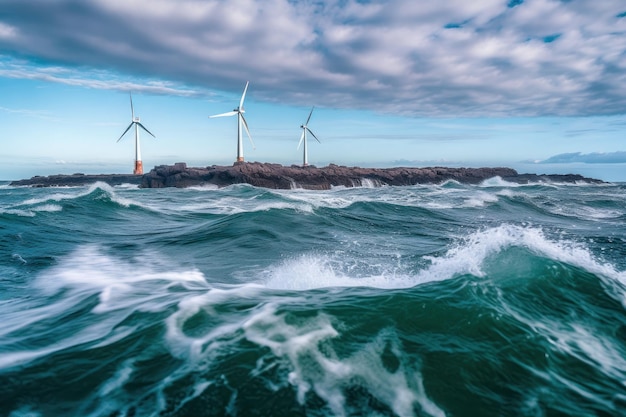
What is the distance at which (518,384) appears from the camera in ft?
11.8

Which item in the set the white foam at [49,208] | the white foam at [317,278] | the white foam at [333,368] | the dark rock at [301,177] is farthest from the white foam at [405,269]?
the dark rock at [301,177]

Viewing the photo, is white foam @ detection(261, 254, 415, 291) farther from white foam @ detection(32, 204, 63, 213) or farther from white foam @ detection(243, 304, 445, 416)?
white foam @ detection(32, 204, 63, 213)

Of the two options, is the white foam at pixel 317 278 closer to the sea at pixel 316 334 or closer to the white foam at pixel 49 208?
the sea at pixel 316 334

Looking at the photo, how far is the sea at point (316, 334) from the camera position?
339 centimetres

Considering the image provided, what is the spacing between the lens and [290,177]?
60438 millimetres

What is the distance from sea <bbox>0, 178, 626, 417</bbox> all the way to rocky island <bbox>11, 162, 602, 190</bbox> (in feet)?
162

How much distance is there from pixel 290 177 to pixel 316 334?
56.5m

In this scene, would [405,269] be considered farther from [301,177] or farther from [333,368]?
[301,177]

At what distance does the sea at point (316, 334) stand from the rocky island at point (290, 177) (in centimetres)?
4938

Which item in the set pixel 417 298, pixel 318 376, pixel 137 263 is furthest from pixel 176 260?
pixel 318 376

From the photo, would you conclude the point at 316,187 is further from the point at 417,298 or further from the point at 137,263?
the point at 417,298

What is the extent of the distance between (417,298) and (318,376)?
7.33 feet

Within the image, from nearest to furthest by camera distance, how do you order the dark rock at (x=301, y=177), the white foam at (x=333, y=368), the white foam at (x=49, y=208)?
the white foam at (x=333, y=368) → the white foam at (x=49, y=208) → the dark rock at (x=301, y=177)

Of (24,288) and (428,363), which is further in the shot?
(24,288)
